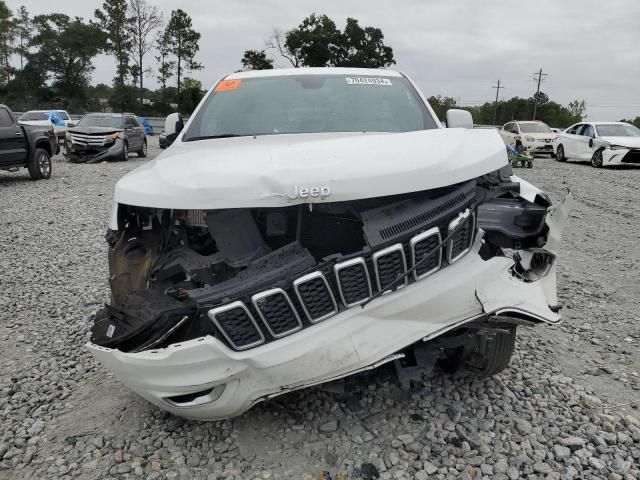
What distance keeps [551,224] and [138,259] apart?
2032mm

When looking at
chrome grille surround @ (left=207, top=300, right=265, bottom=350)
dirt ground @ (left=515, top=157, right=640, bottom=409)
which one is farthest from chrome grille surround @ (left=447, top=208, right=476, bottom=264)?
dirt ground @ (left=515, top=157, right=640, bottom=409)

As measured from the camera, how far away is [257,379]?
2092 millimetres

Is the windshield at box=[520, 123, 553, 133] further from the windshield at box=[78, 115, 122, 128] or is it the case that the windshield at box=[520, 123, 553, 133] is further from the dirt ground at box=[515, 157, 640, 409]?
the windshield at box=[78, 115, 122, 128]

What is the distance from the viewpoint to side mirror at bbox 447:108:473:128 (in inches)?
154

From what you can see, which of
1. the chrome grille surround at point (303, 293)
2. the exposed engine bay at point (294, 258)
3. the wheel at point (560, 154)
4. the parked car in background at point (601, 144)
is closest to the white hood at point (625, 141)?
the parked car in background at point (601, 144)

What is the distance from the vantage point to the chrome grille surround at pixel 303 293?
2.06 meters

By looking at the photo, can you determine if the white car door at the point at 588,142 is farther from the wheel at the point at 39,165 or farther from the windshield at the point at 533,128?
the wheel at the point at 39,165

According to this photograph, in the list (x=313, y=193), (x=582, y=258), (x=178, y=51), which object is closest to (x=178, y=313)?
(x=313, y=193)

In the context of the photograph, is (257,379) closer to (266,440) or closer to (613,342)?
(266,440)

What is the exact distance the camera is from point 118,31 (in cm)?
5178

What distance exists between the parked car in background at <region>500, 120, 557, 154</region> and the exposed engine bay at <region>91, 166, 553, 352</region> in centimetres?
1819

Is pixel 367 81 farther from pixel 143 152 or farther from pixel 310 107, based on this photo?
pixel 143 152

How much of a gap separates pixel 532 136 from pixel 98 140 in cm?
1524

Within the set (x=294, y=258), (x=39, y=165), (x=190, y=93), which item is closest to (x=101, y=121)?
(x=39, y=165)
